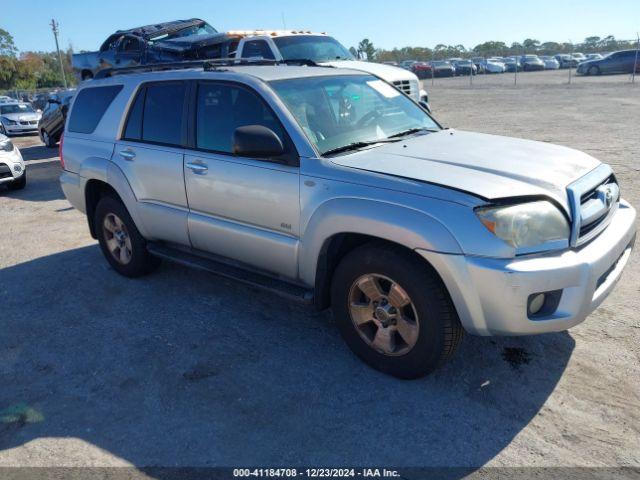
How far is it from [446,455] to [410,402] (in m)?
0.46

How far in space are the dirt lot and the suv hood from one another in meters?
Result: 1.16

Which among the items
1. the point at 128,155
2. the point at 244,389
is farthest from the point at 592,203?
the point at 128,155

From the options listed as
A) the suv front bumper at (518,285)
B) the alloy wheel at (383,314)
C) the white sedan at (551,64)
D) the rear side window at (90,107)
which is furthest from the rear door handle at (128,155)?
the white sedan at (551,64)

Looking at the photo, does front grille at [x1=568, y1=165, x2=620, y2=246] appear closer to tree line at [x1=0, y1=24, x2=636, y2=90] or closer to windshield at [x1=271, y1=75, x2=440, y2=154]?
windshield at [x1=271, y1=75, x2=440, y2=154]

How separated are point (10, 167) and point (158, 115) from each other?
6876 millimetres

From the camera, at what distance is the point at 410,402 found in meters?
3.21

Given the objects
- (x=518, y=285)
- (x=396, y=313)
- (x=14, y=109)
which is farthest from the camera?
(x=14, y=109)

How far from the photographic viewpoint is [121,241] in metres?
5.33

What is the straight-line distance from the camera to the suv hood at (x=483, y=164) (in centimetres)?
305

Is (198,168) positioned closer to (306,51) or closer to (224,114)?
(224,114)

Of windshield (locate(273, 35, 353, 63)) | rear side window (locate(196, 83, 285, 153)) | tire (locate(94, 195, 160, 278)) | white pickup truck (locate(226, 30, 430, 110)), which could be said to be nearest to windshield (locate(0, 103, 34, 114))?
white pickup truck (locate(226, 30, 430, 110))

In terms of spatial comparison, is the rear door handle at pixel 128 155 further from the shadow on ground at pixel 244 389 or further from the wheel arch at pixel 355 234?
the wheel arch at pixel 355 234

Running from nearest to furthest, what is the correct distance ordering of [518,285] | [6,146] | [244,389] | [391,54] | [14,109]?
[518,285] < [244,389] < [6,146] < [14,109] < [391,54]

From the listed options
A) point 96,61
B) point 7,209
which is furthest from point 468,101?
point 7,209
